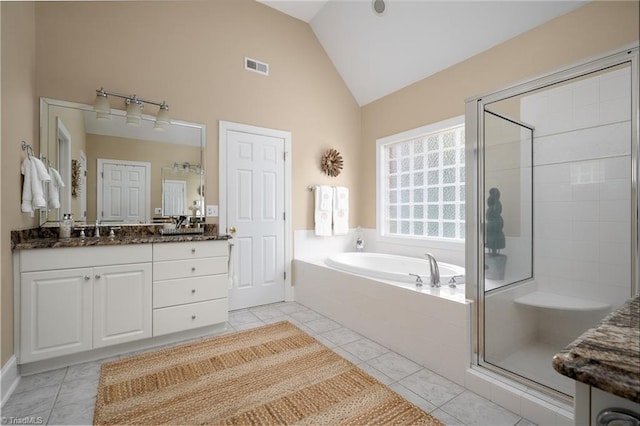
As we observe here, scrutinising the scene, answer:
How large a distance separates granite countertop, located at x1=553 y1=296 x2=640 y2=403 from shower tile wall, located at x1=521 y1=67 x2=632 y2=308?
1.16 m

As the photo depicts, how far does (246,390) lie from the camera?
1832 millimetres

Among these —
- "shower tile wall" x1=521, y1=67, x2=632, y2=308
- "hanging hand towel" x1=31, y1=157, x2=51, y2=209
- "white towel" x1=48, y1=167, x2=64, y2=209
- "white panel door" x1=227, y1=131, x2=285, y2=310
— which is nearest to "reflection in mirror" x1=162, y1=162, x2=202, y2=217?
"white panel door" x1=227, y1=131, x2=285, y2=310

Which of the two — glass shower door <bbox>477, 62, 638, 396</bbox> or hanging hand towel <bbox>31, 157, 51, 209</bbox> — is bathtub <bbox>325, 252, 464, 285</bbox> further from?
hanging hand towel <bbox>31, 157, 51, 209</bbox>

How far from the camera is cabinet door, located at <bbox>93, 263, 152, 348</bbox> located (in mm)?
2154

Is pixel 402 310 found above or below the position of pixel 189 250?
below

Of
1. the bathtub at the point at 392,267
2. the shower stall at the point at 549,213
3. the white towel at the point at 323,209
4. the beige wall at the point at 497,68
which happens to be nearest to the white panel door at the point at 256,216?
the white towel at the point at 323,209

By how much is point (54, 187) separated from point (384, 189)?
134 inches

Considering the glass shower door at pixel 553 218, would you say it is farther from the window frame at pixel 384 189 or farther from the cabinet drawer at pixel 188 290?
the cabinet drawer at pixel 188 290

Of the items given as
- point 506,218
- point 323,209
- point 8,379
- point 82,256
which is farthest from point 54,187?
point 506,218

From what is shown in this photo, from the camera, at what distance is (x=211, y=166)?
10.4ft

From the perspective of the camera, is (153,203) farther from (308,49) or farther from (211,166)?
(308,49)

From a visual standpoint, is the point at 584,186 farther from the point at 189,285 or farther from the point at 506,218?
the point at 189,285

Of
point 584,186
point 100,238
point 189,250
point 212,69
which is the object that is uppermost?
point 212,69

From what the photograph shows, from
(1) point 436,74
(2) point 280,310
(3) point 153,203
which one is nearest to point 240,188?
(3) point 153,203
